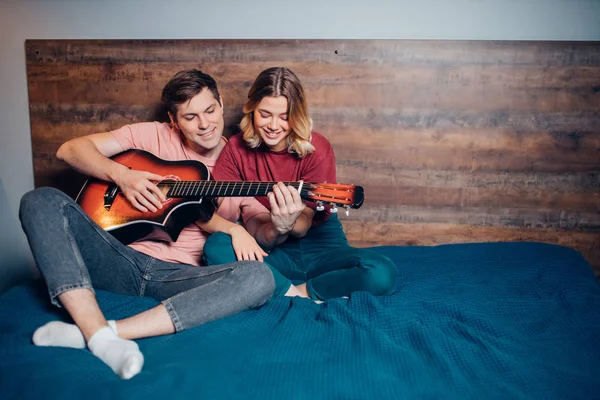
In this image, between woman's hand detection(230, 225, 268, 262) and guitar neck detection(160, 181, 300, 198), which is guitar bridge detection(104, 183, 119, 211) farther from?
woman's hand detection(230, 225, 268, 262)

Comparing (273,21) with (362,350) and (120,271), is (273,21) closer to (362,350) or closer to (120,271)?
(120,271)

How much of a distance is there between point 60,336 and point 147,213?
1.59 feet

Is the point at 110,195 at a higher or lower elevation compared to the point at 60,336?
higher

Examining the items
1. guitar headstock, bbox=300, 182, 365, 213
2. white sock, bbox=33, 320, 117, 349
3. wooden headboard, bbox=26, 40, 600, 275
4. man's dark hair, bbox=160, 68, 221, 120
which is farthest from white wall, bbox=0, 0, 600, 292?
white sock, bbox=33, 320, 117, 349

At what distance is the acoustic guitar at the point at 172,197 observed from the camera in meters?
1.36

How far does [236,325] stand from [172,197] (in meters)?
0.51

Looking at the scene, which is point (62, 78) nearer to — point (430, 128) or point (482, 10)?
point (430, 128)

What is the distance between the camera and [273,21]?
1.92 meters

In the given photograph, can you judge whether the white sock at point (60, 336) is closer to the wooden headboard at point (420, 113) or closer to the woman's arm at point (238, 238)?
the woman's arm at point (238, 238)

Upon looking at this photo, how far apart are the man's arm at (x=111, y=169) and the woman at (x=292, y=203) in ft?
0.77

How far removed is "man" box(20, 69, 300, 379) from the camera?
42.6 inches

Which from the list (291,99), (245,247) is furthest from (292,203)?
(291,99)

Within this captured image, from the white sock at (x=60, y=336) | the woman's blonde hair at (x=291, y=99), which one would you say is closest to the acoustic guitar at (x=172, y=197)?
the woman's blonde hair at (x=291, y=99)

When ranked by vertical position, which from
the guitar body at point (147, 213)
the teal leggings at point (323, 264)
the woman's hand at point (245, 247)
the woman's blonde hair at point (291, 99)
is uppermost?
the woman's blonde hair at point (291, 99)
